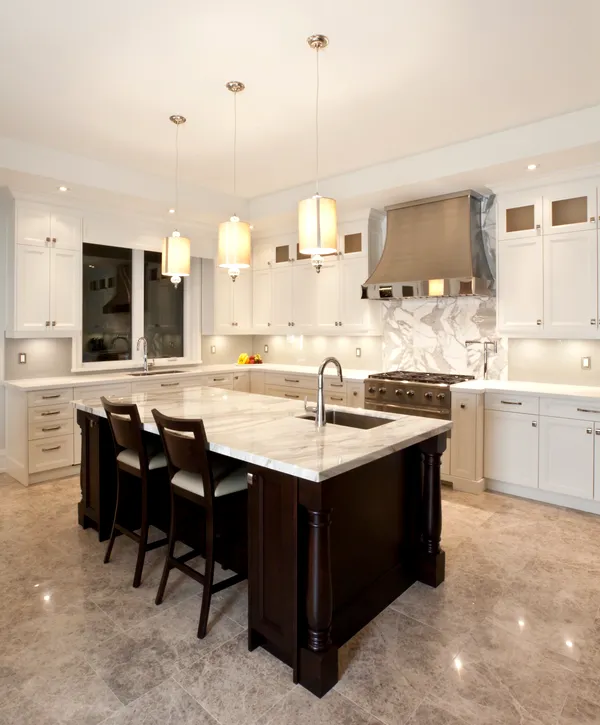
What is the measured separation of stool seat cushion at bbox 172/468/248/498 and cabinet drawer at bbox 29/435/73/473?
2606mm

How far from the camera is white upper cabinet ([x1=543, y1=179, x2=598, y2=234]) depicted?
12.9ft

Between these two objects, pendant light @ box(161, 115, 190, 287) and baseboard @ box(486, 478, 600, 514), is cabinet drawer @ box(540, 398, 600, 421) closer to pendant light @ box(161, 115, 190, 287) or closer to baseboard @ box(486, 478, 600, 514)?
baseboard @ box(486, 478, 600, 514)

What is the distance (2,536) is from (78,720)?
201cm

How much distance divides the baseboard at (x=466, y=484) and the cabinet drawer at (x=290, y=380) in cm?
183

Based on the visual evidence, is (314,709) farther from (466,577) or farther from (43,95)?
(43,95)

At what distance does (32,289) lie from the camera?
4.67 m

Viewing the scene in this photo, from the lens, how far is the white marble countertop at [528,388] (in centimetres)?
378

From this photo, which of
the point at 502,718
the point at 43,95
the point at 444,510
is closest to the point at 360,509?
the point at 502,718

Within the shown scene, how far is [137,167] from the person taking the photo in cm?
465

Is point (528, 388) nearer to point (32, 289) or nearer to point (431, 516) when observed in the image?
point (431, 516)

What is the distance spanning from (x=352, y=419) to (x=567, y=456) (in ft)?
6.60

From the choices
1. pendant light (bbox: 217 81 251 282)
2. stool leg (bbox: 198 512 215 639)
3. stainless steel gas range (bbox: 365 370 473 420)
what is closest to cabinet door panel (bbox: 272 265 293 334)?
stainless steel gas range (bbox: 365 370 473 420)

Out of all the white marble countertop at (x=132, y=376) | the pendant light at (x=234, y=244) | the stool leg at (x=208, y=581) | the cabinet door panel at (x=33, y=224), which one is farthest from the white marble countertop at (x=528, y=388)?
the cabinet door panel at (x=33, y=224)

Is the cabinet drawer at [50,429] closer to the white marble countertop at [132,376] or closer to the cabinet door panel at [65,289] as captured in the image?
the white marble countertop at [132,376]
